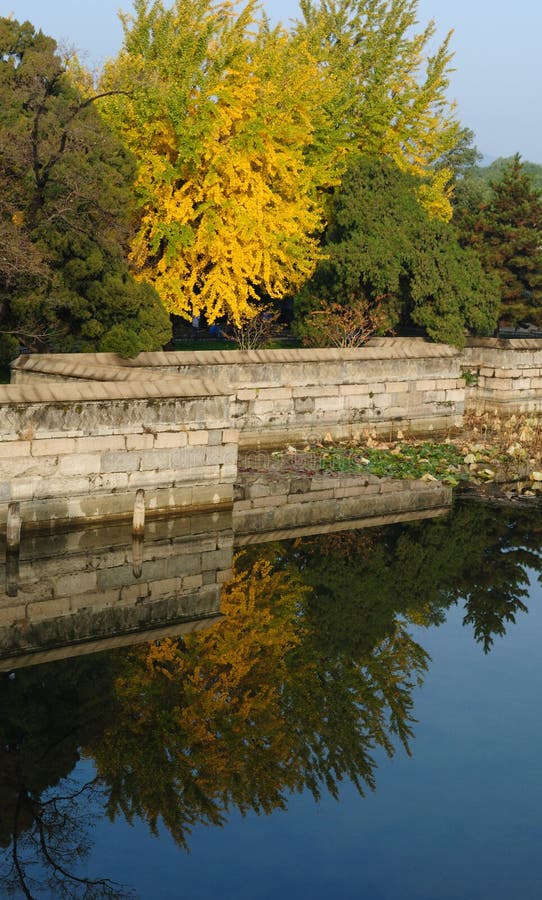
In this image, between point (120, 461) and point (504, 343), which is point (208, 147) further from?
point (120, 461)

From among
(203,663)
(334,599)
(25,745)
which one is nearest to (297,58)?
(334,599)

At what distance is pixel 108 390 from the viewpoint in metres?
18.6

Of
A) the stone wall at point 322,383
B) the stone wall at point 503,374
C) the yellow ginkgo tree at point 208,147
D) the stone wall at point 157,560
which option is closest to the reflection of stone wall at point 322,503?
the stone wall at point 157,560

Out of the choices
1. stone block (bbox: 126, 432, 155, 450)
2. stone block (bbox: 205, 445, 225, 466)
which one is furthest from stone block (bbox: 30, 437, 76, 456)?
stone block (bbox: 205, 445, 225, 466)

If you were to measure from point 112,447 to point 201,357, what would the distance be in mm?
7209

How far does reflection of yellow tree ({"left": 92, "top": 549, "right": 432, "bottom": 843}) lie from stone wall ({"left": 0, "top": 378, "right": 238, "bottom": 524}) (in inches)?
163

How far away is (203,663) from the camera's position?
525 inches

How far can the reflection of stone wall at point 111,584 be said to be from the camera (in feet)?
46.4

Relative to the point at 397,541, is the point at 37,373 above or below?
above

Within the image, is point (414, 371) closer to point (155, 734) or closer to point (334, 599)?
point (334, 599)

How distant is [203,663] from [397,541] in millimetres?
6539

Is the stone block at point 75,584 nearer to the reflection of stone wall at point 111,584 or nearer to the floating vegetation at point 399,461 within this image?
the reflection of stone wall at point 111,584

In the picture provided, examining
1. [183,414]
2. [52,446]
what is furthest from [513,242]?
[52,446]

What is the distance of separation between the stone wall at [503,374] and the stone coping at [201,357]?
6.19ft
